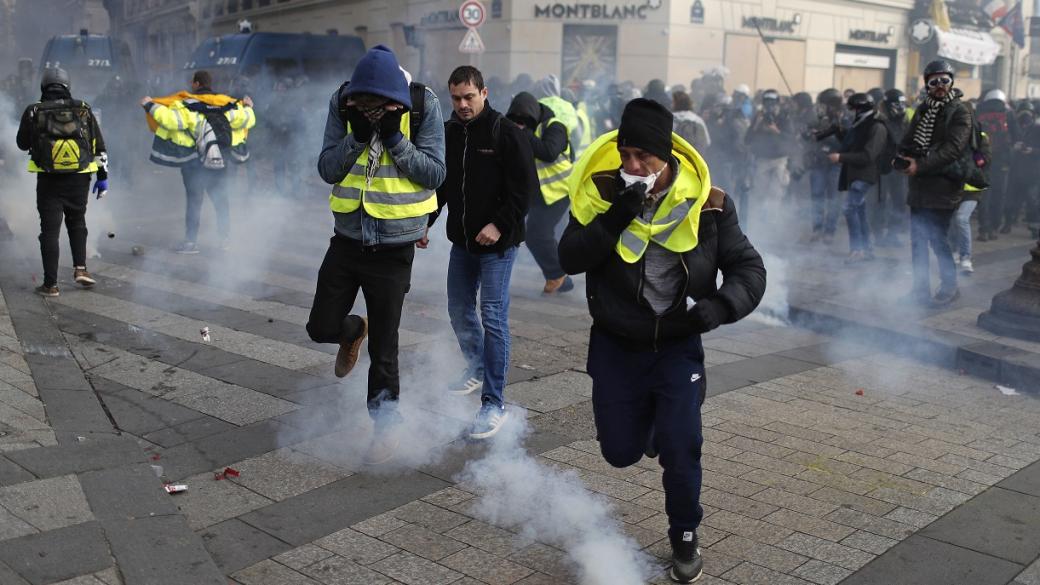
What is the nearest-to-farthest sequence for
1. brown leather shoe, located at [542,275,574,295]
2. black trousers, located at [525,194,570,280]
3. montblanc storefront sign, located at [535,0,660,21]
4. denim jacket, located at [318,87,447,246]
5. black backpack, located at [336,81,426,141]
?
denim jacket, located at [318,87,447,246] → black backpack, located at [336,81,426,141] → black trousers, located at [525,194,570,280] → brown leather shoe, located at [542,275,574,295] → montblanc storefront sign, located at [535,0,660,21]

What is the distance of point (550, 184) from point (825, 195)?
4785mm

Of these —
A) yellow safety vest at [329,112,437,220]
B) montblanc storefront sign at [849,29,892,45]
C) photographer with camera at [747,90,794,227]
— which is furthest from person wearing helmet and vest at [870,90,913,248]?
montblanc storefront sign at [849,29,892,45]

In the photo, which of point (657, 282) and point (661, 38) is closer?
point (657, 282)

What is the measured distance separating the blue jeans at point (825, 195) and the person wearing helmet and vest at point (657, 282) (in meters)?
9.03

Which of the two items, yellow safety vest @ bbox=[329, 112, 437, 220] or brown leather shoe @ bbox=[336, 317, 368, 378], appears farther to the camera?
brown leather shoe @ bbox=[336, 317, 368, 378]

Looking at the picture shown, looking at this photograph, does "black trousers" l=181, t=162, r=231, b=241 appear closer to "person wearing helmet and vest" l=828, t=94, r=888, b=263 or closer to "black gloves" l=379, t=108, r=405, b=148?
"person wearing helmet and vest" l=828, t=94, r=888, b=263

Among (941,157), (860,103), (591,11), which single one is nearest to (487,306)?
(941,157)

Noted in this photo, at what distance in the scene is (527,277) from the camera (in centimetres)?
991

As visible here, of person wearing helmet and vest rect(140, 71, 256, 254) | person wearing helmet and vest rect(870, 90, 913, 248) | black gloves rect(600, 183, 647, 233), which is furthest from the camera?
person wearing helmet and vest rect(870, 90, 913, 248)

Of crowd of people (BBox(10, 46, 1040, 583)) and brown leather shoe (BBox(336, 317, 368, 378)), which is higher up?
crowd of people (BBox(10, 46, 1040, 583))

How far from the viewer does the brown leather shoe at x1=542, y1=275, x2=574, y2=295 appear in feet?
29.6

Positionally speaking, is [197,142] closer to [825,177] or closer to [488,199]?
[488,199]

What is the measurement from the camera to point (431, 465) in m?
4.72

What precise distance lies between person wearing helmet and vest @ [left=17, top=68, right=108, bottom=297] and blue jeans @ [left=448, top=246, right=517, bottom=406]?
4.05m
